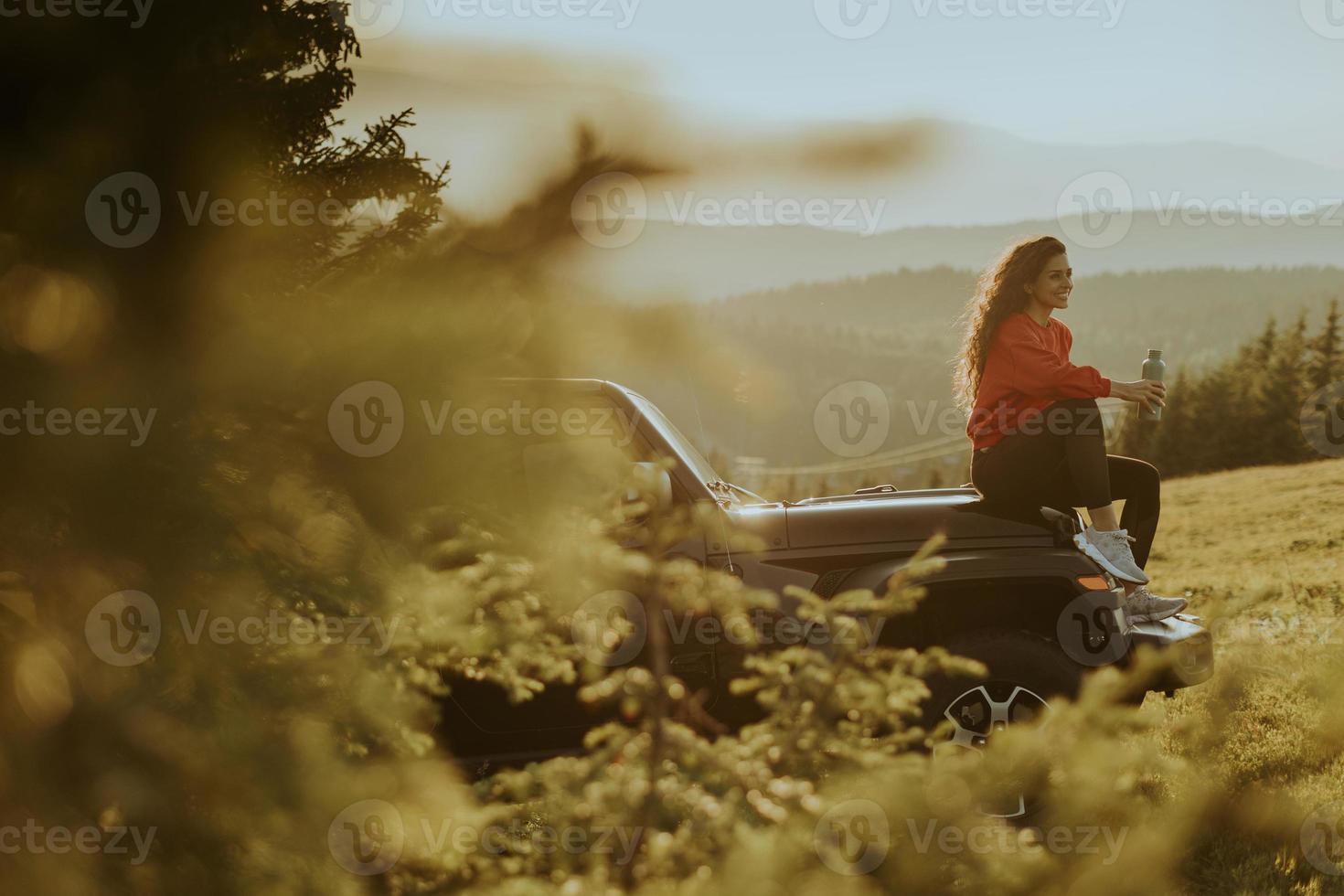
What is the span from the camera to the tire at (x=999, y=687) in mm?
4516

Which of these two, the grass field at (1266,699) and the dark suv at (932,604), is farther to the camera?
the dark suv at (932,604)

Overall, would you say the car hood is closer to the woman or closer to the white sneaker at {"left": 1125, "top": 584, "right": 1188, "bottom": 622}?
the woman

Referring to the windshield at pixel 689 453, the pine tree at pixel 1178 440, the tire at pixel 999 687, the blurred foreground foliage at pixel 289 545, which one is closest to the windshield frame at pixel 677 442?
the windshield at pixel 689 453

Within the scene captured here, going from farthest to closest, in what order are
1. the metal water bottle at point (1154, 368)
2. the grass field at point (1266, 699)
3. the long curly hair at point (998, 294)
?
1. the long curly hair at point (998, 294)
2. the metal water bottle at point (1154, 368)
3. the grass field at point (1266, 699)

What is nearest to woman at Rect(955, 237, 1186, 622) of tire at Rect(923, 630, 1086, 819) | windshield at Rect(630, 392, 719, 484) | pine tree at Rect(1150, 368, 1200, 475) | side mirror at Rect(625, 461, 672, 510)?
tire at Rect(923, 630, 1086, 819)

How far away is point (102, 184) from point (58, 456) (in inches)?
16.0

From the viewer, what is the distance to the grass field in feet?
7.80

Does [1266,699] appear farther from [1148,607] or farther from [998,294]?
[998,294]

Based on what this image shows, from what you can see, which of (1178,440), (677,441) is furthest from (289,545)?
(1178,440)

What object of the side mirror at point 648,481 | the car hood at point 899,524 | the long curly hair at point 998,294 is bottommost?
the car hood at point 899,524

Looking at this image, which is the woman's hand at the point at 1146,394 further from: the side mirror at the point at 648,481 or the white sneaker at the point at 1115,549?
the side mirror at the point at 648,481

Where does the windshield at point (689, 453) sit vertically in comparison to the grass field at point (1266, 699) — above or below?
above

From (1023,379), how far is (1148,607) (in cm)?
121

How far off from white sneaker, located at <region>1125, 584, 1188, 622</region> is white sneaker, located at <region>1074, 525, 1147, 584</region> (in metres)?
0.08
